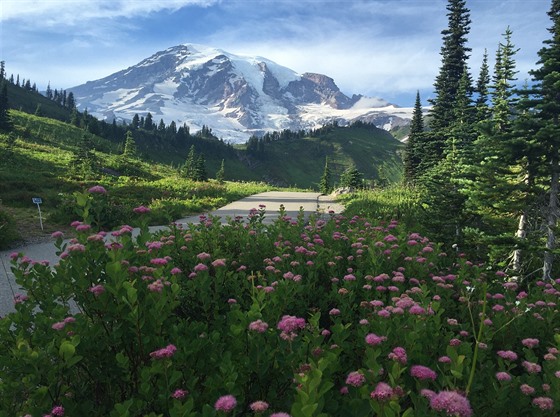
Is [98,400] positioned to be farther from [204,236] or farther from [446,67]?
[446,67]

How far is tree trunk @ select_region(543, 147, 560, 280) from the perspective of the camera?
6.79m

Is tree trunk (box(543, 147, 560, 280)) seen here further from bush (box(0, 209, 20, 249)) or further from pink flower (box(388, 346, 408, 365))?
bush (box(0, 209, 20, 249))

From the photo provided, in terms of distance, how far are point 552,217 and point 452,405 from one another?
6850 millimetres

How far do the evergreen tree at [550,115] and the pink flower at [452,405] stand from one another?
625cm

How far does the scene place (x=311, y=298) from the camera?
15.8 ft

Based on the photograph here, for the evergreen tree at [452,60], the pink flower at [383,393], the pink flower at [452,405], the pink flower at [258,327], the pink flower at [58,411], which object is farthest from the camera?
the evergreen tree at [452,60]

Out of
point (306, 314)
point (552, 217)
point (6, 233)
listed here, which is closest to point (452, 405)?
point (306, 314)

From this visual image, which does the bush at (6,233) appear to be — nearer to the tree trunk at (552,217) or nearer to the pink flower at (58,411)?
the pink flower at (58,411)

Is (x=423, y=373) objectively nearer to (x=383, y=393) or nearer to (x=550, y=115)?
(x=383, y=393)

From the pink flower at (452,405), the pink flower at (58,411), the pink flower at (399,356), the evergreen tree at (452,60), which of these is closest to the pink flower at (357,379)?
Result: the pink flower at (399,356)

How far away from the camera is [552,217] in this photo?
6.87 metres

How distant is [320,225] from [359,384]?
6579 mm

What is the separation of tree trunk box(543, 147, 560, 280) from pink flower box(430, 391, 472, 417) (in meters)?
6.38

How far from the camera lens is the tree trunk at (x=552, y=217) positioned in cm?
679
